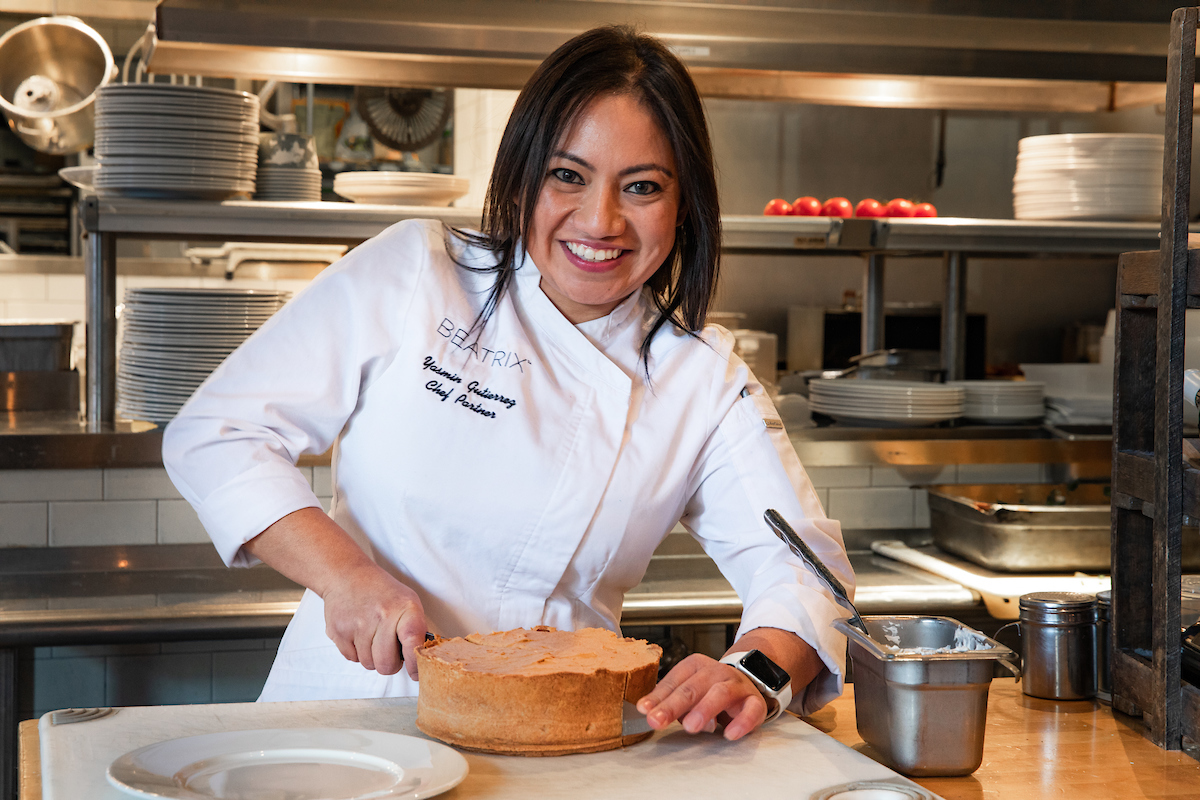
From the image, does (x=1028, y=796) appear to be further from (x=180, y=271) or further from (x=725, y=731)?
(x=180, y=271)

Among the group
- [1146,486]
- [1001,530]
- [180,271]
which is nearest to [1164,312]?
[1146,486]

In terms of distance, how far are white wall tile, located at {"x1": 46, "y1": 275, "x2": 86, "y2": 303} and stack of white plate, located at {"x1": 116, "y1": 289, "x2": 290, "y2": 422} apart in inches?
163

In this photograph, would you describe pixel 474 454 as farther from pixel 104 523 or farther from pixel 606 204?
pixel 104 523

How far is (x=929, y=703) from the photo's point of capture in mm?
1155

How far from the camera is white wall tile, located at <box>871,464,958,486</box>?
9.16ft

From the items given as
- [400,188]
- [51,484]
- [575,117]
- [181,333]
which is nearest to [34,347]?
[51,484]

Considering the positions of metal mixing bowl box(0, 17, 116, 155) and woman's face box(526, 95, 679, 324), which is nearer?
woman's face box(526, 95, 679, 324)

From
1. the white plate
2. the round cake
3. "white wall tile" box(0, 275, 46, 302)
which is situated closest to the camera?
the white plate

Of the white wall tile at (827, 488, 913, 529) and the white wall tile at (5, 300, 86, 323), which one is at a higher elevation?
the white wall tile at (5, 300, 86, 323)

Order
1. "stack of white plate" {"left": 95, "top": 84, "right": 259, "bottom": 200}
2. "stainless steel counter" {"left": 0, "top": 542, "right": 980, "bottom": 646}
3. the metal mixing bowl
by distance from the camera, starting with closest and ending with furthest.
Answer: "stainless steel counter" {"left": 0, "top": 542, "right": 980, "bottom": 646}
"stack of white plate" {"left": 95, "top": 84, "right": 259, "bottom": 200}
the metal mixing bowl

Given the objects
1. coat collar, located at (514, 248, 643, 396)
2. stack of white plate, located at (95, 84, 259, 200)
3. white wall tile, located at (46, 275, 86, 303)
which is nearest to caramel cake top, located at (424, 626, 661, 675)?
coat collar, located at (514, 248, 643, 396)

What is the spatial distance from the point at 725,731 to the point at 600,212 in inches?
23.2

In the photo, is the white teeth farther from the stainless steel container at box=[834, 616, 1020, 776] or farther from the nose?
the stainless steel container at box=[834, 616, 1020, 776]

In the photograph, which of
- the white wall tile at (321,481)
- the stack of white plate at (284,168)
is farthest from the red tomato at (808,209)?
the white wall tile at (321,481)
